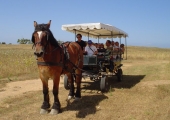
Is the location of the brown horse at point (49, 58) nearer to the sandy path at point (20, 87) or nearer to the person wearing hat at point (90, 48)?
the person wearing hat at point (90, 48)

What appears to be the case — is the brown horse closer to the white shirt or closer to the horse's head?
the horse's head

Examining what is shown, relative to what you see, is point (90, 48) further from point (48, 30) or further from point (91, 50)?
point (48, 30)

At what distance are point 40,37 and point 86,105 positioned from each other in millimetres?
2619

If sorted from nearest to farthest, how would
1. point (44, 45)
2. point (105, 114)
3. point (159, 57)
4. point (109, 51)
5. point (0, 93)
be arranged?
point (44, 45) < point (105, 114) < point (0, 93) < point (109, 51) < point (159, 57)

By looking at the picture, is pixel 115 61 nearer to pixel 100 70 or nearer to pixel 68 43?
pixel 100 70

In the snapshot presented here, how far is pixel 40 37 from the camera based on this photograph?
5125mm

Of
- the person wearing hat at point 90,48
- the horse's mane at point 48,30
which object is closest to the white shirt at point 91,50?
the person wearing hat at point 90,48

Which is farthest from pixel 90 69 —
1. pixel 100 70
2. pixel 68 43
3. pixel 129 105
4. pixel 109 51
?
pixel 129 105

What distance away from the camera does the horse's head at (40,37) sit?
4.95 meters

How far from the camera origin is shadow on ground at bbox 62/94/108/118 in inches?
233

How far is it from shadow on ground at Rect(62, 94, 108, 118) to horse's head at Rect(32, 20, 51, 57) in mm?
1932

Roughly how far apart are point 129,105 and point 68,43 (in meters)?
2.69

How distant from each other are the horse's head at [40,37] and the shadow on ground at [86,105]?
1932mm

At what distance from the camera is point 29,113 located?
234 inches
